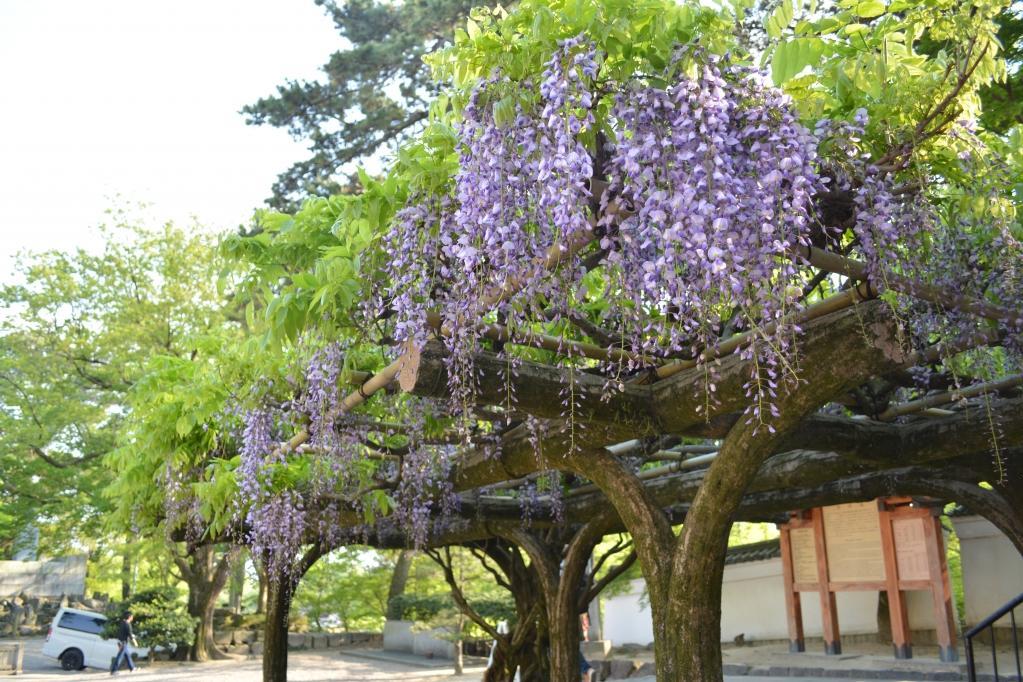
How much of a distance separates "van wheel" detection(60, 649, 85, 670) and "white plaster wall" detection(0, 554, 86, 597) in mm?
10496

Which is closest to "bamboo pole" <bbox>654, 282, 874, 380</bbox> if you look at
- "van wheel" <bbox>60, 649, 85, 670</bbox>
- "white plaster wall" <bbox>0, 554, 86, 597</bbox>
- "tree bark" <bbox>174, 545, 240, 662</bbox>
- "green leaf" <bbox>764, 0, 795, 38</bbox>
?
"green leaf" <bbox>764, 0, 795, 38</bbox>

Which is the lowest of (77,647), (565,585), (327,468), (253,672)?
(253,672)

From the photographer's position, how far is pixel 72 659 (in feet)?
60.9

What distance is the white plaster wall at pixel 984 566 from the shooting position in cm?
1170

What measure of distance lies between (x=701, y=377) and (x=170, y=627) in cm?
1640

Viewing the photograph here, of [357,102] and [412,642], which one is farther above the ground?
[357,102]

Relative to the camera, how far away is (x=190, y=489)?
25.5 feet

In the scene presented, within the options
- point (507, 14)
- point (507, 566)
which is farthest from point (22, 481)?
point (507, 14)

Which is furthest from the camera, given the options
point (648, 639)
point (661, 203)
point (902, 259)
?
point (648, 639)

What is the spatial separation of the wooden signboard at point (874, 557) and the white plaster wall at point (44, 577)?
915 inches

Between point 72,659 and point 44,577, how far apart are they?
11.3m

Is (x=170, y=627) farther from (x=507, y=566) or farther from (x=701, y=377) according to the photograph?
(x=701, y=377)

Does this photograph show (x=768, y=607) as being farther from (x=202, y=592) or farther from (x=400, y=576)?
(x=202, y=592)

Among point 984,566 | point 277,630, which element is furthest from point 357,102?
point 984,566
